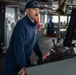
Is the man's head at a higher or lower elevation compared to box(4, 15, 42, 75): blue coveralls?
higher

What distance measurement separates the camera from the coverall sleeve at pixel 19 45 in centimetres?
227

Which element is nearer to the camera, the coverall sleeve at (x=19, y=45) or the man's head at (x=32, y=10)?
the coverall sleeve at (x=19, y=45)

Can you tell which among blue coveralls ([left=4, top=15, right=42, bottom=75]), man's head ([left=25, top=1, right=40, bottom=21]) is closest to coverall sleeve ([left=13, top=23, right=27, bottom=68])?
blue coveralls ([left=4, top=15, right=42, bottom=75])

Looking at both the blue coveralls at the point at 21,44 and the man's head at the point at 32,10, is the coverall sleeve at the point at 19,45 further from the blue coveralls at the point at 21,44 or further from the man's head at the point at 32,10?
the man's head at the point at 32,10

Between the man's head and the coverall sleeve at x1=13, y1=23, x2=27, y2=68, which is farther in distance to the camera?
the man's head

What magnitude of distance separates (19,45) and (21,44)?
0.03m

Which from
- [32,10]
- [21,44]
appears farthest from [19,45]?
[32,10]

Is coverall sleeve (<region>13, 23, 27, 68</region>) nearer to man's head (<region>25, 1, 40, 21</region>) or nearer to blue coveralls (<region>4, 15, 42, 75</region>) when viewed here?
blue coveralls (<region>4, 15, 42, 75</region>)

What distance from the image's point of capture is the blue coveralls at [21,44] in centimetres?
229

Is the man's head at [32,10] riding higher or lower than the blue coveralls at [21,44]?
higher

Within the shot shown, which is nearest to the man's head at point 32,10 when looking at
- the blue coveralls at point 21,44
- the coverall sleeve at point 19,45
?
the blue coveralls at point 21,44

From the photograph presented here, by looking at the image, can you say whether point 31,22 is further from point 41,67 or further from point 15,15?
point 15,15

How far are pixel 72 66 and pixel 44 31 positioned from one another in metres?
17.1

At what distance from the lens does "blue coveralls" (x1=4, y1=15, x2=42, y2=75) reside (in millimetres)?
2291
